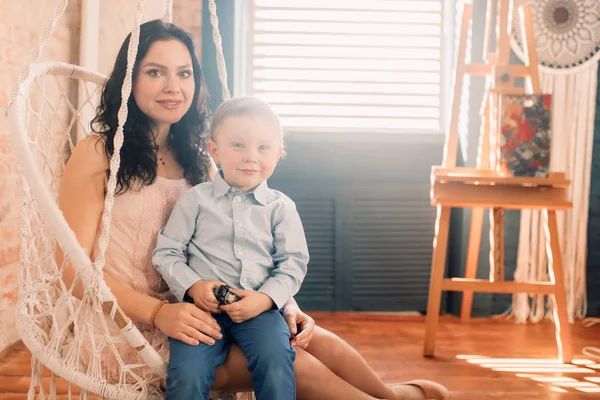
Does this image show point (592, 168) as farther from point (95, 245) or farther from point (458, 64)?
point (95, 245)

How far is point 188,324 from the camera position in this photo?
121 centimetres

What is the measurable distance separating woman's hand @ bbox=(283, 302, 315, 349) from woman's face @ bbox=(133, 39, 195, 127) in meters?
0.56

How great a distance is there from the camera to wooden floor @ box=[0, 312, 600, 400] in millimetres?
2061

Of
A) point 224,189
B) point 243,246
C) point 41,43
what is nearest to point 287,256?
point 243,246

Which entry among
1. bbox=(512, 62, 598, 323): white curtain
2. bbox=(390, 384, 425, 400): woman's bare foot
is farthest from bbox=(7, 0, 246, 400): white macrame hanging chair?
bbox=(512, 62, 598, 323): white curtain

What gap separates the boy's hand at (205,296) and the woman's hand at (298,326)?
0.20 metres

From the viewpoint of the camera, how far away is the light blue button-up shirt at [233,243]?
1333mm

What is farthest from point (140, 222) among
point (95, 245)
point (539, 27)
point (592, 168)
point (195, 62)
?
point (592, 168)

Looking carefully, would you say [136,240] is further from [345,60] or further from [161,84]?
[345,60]

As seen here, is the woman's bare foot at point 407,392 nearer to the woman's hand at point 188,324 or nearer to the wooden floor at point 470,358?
the wooden floor at point 470,358

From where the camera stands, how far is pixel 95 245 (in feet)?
A: 4.43

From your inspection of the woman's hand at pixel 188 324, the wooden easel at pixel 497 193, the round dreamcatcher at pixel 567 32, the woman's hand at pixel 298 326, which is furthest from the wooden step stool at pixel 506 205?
the woman's hand at pixel 188 324

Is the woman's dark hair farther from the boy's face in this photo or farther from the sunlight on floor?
the sunlight on floor

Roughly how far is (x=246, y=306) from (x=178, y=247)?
22 centimetres
